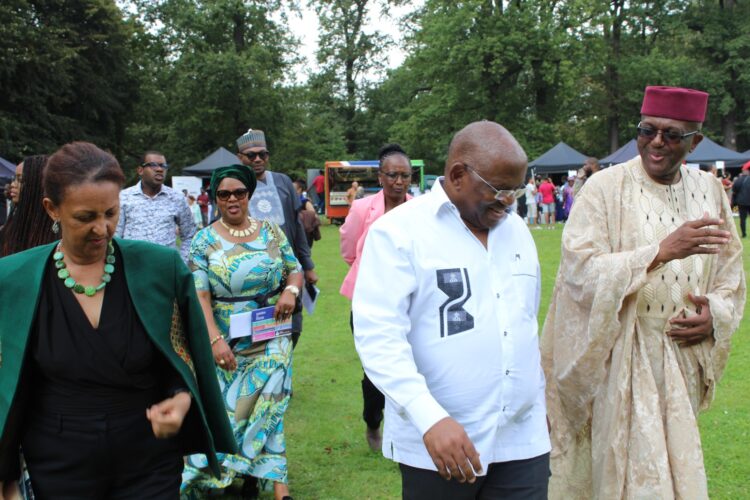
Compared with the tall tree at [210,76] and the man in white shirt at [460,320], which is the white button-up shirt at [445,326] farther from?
the tall tree at [210,76]

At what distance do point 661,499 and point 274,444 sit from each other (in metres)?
2.42

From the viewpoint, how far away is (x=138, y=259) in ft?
9.82

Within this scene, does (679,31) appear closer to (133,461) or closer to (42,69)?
(42,69)

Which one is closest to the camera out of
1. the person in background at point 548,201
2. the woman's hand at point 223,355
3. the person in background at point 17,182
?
the person in background at point 17,182

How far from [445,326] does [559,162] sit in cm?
3082

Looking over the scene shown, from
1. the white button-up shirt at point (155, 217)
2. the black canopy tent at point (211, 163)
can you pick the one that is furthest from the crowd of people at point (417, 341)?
the black canopy tent at point (211, 163)

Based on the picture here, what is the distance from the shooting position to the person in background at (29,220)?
393cm

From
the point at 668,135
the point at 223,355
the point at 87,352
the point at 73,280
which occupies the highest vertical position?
the point at 668,135

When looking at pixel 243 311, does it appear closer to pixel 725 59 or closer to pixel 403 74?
pixel 403 74

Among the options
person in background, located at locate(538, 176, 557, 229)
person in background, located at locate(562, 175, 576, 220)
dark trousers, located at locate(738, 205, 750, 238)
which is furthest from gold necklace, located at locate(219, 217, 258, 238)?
person in background, located at locate(562, 175, 576, 220)

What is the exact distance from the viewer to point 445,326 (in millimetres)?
2832

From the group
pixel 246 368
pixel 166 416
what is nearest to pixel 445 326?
pixel 166 416

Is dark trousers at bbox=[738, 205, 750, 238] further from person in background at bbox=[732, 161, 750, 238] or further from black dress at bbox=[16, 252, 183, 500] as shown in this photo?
black dress at bbox=[16, 252, 183, 500]

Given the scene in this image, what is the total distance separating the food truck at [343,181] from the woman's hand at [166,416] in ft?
105
